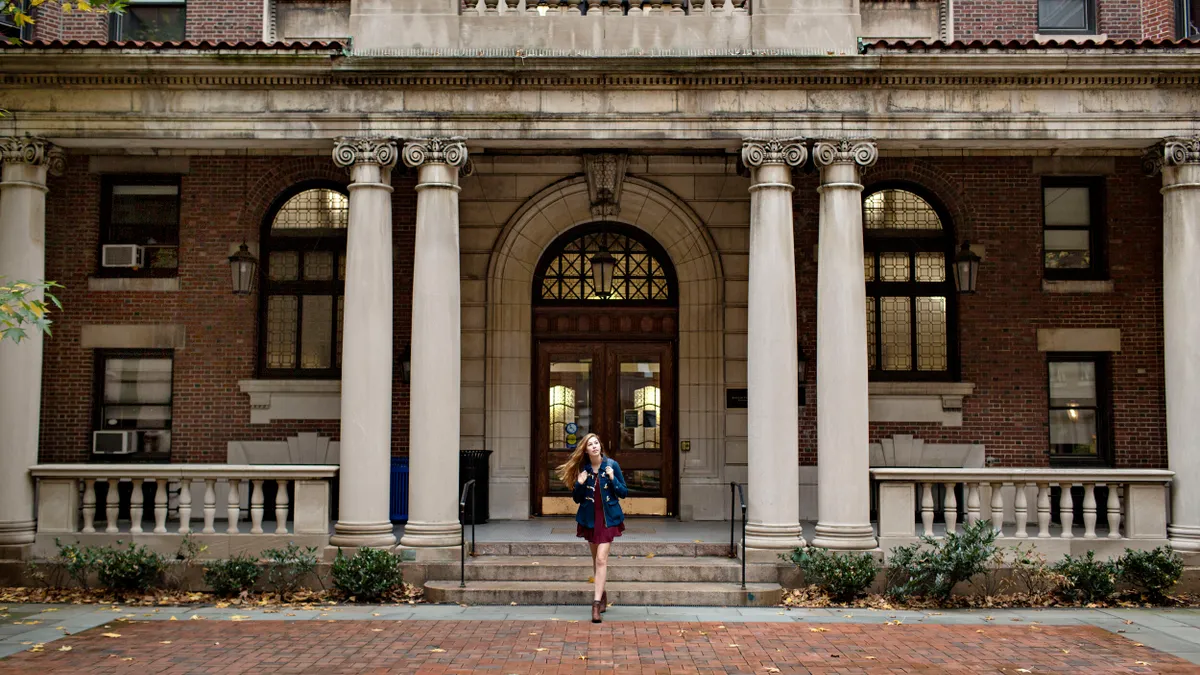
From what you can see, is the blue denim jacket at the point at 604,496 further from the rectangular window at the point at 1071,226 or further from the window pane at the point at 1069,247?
the window pane at the point at 1069,247

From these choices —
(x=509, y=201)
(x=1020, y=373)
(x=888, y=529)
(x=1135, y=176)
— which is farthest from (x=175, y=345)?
(x=1135, y=176)

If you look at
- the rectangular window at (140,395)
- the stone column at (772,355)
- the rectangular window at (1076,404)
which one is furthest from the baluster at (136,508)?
the rectangular window at (1076,404)

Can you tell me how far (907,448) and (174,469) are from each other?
10.4 m

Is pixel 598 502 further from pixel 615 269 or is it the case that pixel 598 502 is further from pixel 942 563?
pixel 615 269

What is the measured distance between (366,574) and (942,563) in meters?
6.55

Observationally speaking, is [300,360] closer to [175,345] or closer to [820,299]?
[175,345]

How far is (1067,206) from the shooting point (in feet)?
51.9

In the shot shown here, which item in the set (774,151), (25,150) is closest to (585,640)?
(774,151)

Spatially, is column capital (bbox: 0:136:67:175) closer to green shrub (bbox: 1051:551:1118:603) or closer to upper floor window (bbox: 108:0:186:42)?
upper floor window (bbox: 108:0:186:42)

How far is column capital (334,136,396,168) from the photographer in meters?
12.5

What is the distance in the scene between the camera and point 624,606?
11.4 m

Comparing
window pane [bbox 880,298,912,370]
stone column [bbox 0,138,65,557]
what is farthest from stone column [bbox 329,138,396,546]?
window pane [bbox 880,298,912,370]

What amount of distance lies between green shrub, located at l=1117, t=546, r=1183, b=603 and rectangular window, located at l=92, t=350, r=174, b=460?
13.6 metres

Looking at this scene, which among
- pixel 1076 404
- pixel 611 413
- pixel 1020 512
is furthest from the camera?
pixel 611 413
